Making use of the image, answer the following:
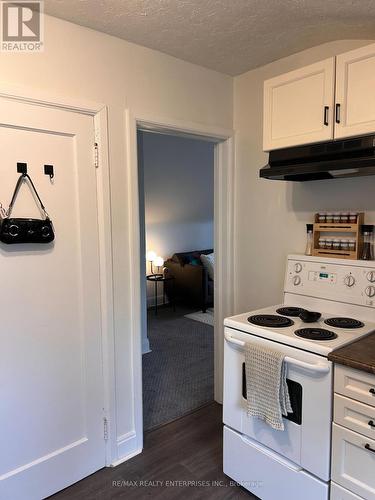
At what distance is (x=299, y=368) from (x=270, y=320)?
1.10 ft

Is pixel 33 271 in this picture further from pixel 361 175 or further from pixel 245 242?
pixel 361 175

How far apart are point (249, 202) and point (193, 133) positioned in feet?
1.98

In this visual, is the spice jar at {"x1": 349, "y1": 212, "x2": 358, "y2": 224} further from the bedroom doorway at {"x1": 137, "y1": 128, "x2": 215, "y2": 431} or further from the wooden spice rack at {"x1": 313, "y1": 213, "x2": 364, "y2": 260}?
the bedroom doorway at {"x1": 137, "y1": 128, "x2": 215, "y2": 431}

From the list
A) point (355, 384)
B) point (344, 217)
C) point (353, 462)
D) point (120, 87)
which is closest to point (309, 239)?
point (344, 217)

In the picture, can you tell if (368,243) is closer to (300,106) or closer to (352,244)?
(352,244)

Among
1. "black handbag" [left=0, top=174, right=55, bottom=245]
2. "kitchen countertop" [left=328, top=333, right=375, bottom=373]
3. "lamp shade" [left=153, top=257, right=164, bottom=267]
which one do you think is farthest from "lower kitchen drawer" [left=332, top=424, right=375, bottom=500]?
"lamp shade" [left=153, top=257, right=164, bottom=267]

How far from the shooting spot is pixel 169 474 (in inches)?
81.7

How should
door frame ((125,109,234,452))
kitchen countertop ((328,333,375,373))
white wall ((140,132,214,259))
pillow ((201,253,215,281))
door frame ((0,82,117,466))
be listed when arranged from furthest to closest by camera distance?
pillow ((201,253,215,281))
white wall ((140,132,214,259))
door frame ((125,109,234,452))
door frame ((0,82,117,466))
kitchen countertop ((328,333,375,373))

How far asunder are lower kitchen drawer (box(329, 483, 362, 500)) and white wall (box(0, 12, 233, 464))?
115cm

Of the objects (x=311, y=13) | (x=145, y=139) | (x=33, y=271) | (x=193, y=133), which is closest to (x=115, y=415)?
(x=33, y=271)

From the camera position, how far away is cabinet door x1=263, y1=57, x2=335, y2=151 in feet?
5.90

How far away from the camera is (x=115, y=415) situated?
6.99ft

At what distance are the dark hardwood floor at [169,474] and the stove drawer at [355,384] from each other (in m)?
0.89

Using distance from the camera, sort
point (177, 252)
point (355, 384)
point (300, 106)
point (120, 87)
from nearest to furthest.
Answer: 1. point (355, 384)
2. point (300, 106)
3. point (120, 87)
4. point (177, 252)
